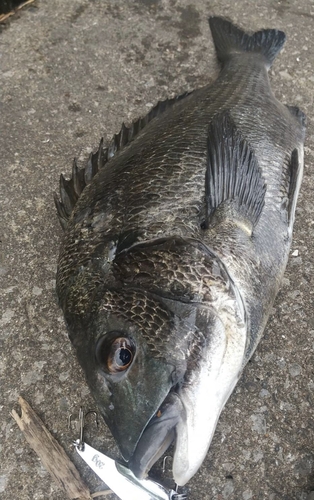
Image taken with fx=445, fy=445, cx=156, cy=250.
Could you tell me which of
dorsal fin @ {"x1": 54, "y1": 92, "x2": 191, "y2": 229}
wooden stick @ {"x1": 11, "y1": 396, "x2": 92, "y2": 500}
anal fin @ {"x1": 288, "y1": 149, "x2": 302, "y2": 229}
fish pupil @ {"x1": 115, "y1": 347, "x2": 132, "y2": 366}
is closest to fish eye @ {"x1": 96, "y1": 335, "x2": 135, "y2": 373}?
fish pupil @ {"x1": 115, "y1": 347, "x2": 132, "y2": 366}

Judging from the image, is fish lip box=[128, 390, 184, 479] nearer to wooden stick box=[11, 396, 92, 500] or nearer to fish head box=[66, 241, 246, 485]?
fish head box=[66, 241, 246, 485]

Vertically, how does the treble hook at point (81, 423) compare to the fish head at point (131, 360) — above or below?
below

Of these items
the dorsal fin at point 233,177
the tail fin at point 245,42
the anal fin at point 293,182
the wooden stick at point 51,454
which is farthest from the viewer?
the tail fin at point 245,42

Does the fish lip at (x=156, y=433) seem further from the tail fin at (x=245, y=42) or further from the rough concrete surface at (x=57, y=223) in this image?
the tail fin at (x=245, y=42)

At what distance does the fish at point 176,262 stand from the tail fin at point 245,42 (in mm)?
890

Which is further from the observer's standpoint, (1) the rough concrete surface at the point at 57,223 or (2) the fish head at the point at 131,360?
(1) the rough concrete surface at the point at 57,223

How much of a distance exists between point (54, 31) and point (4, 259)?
76.4 inches

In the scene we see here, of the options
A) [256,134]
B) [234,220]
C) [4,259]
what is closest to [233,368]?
[234,220]

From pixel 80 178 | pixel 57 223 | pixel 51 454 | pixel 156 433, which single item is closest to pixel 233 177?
pixel 80 178

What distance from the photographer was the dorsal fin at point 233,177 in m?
→ 1.83

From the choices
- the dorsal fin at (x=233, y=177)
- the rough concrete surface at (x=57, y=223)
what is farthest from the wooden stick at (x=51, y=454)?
the dorsal fin at (x=233, y=177)

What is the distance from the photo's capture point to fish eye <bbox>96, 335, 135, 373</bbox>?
1.41m

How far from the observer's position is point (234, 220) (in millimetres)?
1823

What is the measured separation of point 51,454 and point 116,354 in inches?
36.9
